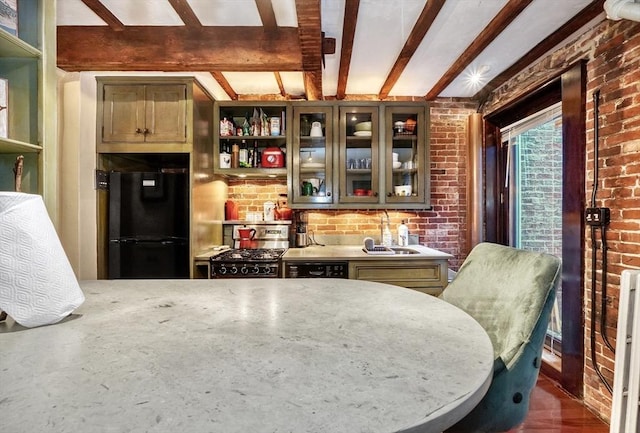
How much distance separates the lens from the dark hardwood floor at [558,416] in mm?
1967

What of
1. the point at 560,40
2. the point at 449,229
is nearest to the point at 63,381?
the point at 560,40

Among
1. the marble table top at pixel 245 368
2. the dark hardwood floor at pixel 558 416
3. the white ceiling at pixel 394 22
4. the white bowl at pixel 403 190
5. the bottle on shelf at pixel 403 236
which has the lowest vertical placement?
the dark hardwood floor at pixel 558 416

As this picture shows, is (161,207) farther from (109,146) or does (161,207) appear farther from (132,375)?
(132,375)

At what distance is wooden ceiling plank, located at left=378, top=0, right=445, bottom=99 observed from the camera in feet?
6.63

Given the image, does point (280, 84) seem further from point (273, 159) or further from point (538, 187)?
point (538, 187)

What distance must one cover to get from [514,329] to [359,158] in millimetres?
2467

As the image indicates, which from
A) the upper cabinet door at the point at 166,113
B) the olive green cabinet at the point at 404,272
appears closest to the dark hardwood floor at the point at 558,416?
the olive green cabinet at the point at 404,272

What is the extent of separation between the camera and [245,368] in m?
0.63

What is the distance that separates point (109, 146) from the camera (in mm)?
2729

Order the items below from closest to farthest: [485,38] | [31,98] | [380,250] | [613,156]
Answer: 1. [31,98]
2. [613,156]
3. [485,38]
4. [380,250]

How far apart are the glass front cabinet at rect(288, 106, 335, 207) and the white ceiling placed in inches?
17.0

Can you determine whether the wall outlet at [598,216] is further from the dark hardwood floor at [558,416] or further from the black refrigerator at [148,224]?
the black refrigerator at [148,224]

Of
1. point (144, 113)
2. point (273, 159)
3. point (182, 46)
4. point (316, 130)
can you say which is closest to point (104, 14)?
point (182, 46)

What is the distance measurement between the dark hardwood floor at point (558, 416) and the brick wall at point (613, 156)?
8 cm
